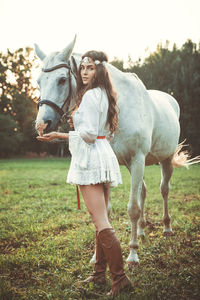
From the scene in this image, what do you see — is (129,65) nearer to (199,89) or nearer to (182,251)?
(199,89)

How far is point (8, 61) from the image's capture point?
39.0 metres

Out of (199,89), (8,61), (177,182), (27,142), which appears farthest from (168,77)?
(8,61)

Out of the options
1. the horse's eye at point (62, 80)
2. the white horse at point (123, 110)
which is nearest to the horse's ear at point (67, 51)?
the white horse at point (123, 110)

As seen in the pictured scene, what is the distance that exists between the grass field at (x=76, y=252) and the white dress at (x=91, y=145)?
3.68 ft

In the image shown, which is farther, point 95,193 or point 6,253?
point 6,253

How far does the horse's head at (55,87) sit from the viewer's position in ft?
10.1

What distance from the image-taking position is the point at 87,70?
8.16 feet

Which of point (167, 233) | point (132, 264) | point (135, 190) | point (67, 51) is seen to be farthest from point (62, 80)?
point (167, 233)

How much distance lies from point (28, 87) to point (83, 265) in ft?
130

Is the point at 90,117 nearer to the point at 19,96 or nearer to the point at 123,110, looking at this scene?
the point at 123,110

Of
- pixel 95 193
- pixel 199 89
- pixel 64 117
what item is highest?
pixel 199 89

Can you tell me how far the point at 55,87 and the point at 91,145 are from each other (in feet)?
3.86

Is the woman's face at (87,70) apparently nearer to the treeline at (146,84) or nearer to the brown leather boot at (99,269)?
the brown leather boot at (99,269)

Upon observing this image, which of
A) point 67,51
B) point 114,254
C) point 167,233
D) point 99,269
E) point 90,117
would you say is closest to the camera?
point 90,117
